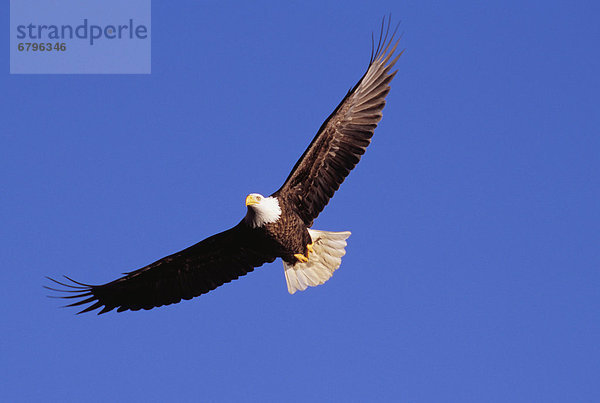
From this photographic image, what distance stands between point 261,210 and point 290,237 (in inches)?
21.6

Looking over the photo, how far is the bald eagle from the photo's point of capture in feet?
33.9

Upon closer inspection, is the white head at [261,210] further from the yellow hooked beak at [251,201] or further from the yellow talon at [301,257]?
the yellow talon at [301,257]

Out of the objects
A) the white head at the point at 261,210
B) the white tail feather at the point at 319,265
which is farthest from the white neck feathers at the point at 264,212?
the white tail feather at the point at 319,265

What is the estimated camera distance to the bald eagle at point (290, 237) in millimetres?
10328

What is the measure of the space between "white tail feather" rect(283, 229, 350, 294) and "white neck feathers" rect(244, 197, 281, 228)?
1305mm

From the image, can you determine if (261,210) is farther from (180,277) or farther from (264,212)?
(180,277)

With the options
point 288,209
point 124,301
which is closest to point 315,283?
point 288,209

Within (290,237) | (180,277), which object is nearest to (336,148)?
(290,237)

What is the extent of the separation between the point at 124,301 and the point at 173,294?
0.63 meters

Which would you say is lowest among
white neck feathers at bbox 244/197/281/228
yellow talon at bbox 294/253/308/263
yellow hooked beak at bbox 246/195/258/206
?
yellow talon at bbox 294/253/308/263

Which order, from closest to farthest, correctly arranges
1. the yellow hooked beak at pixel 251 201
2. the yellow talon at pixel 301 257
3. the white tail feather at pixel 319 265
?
the yellow hooked beak at pixel 251 201 < the yellow talon at pixel 301 257 < the white tail feather at pixel 319 265

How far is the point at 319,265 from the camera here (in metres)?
11.4

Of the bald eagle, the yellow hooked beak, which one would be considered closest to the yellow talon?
the bald eagle

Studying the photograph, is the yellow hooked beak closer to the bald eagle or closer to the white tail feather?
the bald eagle
